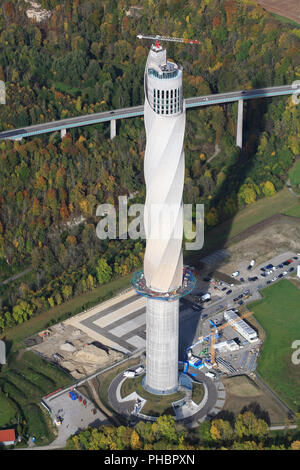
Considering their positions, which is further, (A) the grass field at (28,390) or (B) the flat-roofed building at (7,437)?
(A) the grass field at (28,390)

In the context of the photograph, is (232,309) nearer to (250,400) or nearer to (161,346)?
(250,400)

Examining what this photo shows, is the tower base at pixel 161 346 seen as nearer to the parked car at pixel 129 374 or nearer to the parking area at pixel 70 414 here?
the parked car at pixel 129 374

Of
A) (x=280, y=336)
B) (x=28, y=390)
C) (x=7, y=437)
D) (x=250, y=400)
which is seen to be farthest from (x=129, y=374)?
(x=280, y=336)

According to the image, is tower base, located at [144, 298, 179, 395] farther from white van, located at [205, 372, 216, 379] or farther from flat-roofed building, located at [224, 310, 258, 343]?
flat-roofed building, located at [224, 310, 258, 343]

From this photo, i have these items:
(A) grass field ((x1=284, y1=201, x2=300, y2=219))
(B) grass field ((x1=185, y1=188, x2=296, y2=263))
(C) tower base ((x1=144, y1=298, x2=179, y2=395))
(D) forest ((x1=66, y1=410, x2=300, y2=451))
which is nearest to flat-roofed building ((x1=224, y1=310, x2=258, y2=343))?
(C) tower base ((x1=144, y1=298, x2=179, y2=395))

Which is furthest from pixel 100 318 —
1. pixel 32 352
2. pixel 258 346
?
pixel 258 346

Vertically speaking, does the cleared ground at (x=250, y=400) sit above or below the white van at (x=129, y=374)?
below

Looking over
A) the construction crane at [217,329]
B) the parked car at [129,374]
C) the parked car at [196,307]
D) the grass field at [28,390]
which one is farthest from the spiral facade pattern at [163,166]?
the parked car at [196,307]
